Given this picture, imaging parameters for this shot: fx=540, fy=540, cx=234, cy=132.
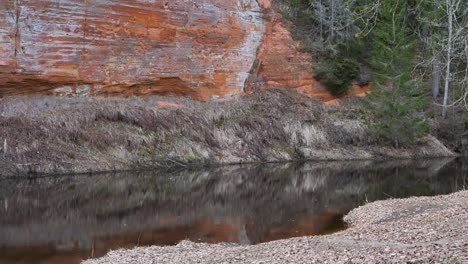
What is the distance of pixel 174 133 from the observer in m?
24.3

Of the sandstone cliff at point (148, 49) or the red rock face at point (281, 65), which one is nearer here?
the sandstone cliff at point (148, 49)

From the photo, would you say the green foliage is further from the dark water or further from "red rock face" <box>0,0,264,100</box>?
the dark water

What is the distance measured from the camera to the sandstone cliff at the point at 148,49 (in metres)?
22.5

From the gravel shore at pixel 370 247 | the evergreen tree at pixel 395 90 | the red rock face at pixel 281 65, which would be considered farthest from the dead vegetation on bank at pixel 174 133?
the gravel shore at pixel 370 247

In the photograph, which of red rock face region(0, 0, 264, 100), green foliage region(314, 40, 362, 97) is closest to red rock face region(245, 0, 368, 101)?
green foliage region(314, 40, 362, 97)

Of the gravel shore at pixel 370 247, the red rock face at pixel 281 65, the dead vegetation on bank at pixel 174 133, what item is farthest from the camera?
the red rock face at pixel 281 65

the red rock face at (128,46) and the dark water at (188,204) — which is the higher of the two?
the red rock face at (128,46)

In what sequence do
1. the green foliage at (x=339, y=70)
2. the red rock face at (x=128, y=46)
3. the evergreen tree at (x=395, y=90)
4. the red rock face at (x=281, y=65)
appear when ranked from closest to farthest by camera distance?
the red rock face at (x=128, y=46), the evergreen tree at (x=395, y=90), the red rock face at (x=281, y=65), the green foliage at (x=339, y=70)

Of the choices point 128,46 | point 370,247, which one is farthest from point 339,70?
point 370,247

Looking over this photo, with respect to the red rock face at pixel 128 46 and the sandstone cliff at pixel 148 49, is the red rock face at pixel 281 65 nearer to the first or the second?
the sandstone cliff at pixel 148 49

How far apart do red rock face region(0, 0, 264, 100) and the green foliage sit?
4096 mm

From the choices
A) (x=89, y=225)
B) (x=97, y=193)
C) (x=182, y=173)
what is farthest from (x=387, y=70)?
(x=89, y=225)

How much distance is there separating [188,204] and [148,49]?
11606 millimetres

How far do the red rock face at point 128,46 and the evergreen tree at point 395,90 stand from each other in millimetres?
6551
